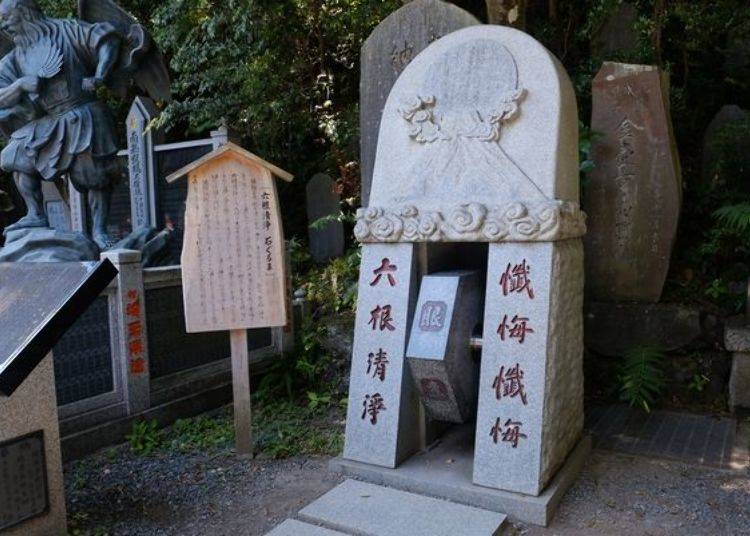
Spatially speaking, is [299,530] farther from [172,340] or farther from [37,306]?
[172,340]

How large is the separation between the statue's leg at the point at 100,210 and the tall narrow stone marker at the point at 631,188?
5125 mm

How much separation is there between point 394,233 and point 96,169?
398 centimetres

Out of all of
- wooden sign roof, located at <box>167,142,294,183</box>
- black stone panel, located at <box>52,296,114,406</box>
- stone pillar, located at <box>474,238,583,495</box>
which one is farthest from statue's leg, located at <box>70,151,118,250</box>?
stone pillar, located at <box>474,238,583,495</box>

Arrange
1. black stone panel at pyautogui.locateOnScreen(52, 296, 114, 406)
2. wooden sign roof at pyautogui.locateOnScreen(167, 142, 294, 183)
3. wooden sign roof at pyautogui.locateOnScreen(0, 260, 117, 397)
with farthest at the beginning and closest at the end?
black stone panel at pyautogui.locateOnScreen(52, 296, 114, 406) → wooden sign roof at pyautogui.locateOnScreen(167, 142, 294, 183) → wooden sign roof at pyautogui.locateOnScreen(0, 260, 117, 397)

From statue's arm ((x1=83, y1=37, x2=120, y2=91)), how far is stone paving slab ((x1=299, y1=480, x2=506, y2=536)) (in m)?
4.79

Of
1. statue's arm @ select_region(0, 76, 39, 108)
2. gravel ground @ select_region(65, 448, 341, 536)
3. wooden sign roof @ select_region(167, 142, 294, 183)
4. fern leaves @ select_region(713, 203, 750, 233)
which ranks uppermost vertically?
statue's arm @ select_region(0, 76, 39, 108)

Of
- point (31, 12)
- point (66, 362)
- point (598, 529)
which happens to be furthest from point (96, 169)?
point (598, 529)

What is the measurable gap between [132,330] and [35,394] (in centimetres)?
186

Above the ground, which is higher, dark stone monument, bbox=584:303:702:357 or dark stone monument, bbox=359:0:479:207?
dark stone monument, bbox=359:0:479:207

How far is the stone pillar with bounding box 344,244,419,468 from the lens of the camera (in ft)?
12.1

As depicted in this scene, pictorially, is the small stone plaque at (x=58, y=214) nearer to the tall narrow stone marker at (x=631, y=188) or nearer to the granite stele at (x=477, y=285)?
the granite stele at (x=477, y=285)

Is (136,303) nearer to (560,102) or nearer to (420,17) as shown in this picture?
(420,17)

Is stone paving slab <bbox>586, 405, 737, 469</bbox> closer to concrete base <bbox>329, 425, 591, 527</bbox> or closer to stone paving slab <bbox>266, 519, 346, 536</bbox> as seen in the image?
concrete base <bbox>329, 425, 591, 527</bbox>

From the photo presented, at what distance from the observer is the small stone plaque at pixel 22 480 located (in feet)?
9.41
